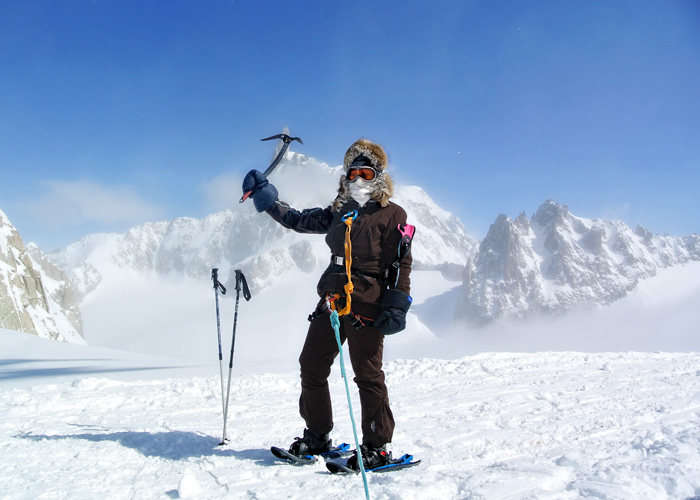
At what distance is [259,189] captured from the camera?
388 centimetres

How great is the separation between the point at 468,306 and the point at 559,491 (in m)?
189

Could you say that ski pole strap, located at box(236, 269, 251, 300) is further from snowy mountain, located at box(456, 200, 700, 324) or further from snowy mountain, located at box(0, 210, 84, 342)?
snowy mountain, located at box(456, 200, 700, 324)

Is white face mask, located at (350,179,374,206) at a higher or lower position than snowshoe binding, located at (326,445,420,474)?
higher

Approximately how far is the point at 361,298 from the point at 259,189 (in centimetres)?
140

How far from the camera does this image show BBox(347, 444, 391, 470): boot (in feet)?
10.4

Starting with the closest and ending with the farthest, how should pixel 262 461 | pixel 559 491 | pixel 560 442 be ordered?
pixel 559 491 → pixel 262 461 → pixel 560 442

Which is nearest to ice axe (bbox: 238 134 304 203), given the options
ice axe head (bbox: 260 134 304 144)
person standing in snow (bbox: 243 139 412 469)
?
ice axe head (bbox: 260 134 304 144)

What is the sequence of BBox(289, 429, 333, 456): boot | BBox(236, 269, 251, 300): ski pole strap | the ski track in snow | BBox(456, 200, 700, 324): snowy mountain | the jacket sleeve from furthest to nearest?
1. BBox(456, 200, 700, 324): snowy mountain
2. BBox(236, 269, 251, 300): ski pole strap
3. the jacket sleeve
4. BBox(289, 429, 333, 456): boot
5. the ski track in snow

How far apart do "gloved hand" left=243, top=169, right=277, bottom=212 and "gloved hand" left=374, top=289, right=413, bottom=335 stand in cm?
137

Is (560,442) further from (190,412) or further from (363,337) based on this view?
(190,412)

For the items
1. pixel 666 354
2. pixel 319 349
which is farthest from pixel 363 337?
pixel 666 354

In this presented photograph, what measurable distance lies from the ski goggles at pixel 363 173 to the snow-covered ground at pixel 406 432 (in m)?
2.23

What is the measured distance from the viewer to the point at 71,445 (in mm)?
3553

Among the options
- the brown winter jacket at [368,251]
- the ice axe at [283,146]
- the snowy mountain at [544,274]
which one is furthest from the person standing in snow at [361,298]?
the snowy mountain at [544,274]
